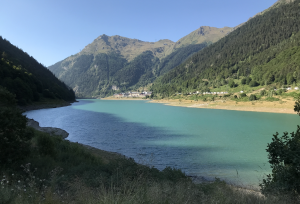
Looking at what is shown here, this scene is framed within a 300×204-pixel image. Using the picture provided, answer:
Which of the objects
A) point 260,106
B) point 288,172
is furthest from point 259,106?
point 288,172

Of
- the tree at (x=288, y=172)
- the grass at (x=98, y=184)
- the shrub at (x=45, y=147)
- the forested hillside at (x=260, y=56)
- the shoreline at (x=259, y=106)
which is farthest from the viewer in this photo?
the forested hillside at (x=260, y=56)

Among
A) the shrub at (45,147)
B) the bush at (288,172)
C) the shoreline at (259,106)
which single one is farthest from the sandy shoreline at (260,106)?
the shrub at (45,147)

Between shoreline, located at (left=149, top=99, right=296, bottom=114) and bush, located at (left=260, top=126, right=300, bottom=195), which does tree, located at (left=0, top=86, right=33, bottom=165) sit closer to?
bush, located at (left=260, top=126, right=300, bottom=195)

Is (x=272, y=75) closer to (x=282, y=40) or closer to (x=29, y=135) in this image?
(x=282, y=40)

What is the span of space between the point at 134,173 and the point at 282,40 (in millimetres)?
148730

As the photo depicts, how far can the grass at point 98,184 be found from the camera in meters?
3.27

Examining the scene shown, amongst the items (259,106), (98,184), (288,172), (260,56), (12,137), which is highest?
(260,56)

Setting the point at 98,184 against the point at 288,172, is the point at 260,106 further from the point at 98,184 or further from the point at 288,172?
the point at 98,184

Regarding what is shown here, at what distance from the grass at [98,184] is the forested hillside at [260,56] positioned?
277 ft

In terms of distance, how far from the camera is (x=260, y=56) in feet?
375

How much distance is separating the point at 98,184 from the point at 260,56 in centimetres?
13619

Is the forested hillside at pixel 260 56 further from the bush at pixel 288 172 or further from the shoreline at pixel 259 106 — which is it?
the bush at pixel 288 172

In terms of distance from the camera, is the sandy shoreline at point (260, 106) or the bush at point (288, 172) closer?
the bush at point (288, 172)

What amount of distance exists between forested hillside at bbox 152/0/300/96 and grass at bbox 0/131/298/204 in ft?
277
